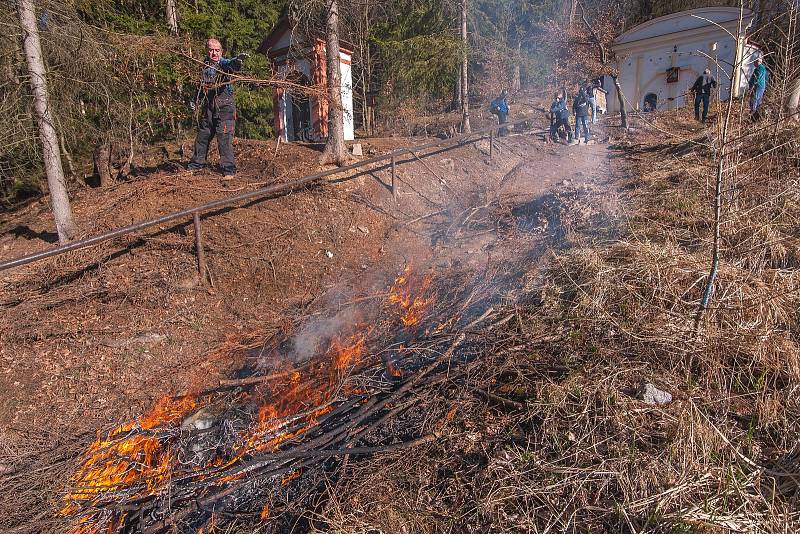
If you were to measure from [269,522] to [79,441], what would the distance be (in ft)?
6.55

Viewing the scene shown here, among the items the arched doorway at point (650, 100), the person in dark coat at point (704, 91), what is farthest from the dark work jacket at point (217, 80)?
the arched doorway at point (650, 100)

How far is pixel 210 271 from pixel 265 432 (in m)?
3.25

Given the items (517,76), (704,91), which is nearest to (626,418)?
(704,91)

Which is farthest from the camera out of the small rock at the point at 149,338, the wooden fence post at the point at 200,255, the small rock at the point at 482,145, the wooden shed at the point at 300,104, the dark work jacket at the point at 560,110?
the dark work jacket at the point at 560,110

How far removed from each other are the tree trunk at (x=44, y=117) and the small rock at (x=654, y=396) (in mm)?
A: 7828

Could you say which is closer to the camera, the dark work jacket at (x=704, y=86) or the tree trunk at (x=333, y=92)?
the tree trunk at (x=333, y=92)

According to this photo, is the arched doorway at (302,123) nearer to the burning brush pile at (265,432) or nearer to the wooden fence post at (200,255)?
the wooden fence post at (200,255)

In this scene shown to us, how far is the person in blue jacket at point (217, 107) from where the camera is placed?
711 centimetres

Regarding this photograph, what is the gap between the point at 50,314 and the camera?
17.0ft

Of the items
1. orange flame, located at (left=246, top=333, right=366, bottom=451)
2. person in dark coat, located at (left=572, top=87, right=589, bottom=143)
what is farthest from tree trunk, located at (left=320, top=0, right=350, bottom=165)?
person in dark coat, located at (left=572, top=87, right=589, bottom=143)

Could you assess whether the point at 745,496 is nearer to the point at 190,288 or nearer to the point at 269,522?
the point at 269,522

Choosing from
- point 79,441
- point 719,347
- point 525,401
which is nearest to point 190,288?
point 79,441

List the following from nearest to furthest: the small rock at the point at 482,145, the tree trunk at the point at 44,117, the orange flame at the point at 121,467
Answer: the orange flame at the point at 121,467 → the tree trunk at the point at 44,117 → the small rock at the point at 482,145

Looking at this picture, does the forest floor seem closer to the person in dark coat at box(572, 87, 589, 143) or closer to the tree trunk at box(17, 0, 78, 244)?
the tree trunk at box(17, 0, 78, 244)
